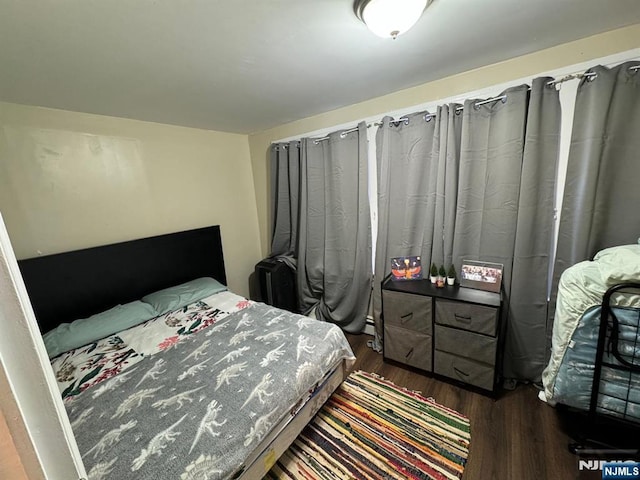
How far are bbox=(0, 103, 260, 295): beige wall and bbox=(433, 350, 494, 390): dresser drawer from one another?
7.69 feet

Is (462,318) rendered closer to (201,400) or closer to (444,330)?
(444,330)

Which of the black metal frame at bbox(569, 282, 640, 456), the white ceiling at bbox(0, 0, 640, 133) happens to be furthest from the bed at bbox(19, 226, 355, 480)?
the black metal frame at bbox(569, 282, 640, 456)

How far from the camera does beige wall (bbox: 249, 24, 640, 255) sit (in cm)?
142

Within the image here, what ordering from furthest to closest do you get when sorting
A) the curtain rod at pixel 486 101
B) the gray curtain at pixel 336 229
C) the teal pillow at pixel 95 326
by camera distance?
the gray curtain at pixel 336 229
the teal pillow at pixel 95 326
the curtain rod at pixel 486 101

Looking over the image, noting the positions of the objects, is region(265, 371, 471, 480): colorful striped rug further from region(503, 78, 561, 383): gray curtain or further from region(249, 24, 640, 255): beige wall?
region(249, 24, 640, 255): beige wall

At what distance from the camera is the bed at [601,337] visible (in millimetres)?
1202

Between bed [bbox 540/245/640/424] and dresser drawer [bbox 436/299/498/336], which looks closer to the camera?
bed [bbox 540/245/640/424]

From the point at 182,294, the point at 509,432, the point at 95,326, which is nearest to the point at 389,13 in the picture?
the point at 509,432

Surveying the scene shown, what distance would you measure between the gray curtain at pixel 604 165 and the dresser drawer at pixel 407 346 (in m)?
1.11

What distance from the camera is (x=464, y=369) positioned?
182 cm

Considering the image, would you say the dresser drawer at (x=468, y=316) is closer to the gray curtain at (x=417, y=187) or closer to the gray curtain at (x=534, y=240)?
the gray curtain at (x=534, y=240)

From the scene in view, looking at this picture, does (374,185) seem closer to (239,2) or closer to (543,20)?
(543,20)

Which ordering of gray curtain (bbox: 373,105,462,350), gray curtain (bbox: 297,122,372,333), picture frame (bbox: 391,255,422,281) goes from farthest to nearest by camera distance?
gray curtain (bbox: 297,122,372,333) → picture frame (bbox: 391,255,422,281) → gray curtain (bbox: 373,105,462,350)

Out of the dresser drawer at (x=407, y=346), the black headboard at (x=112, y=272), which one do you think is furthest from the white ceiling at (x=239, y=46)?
the dresser drawer at (x=407, y=346)
